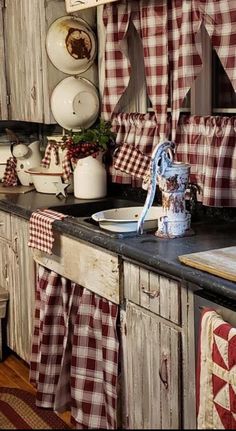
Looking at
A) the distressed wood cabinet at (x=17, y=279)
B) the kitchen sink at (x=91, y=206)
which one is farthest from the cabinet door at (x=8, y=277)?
the kitchen sink at (x=91, y=206)

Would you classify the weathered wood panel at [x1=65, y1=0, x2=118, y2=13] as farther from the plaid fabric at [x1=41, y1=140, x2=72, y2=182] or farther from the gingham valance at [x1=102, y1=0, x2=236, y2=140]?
the plaid fabric at [x1=41, y1=140, x2=72, y2=182]

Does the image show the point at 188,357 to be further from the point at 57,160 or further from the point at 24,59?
the point at 24,59

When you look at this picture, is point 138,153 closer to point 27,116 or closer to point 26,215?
point 26,215

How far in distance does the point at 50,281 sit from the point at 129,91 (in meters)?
1.09

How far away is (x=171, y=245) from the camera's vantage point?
2.59 m

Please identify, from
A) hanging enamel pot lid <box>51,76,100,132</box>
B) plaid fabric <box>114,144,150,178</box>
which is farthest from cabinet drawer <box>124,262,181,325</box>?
Answer: hanging enamel pot lid <box>51,76,100,132</box>

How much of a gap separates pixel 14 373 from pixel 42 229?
99 cm

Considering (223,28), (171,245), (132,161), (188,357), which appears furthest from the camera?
(132,161)

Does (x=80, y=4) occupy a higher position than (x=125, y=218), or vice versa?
(x=80, y=4)

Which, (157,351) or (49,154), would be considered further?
(49,154)

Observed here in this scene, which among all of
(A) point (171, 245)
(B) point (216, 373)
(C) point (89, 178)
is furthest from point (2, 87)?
(B) point (216, 373)

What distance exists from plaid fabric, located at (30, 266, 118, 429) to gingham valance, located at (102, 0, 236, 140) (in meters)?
0.86

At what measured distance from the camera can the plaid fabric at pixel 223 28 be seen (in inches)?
109

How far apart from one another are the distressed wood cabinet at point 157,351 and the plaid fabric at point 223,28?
87 centimetres
